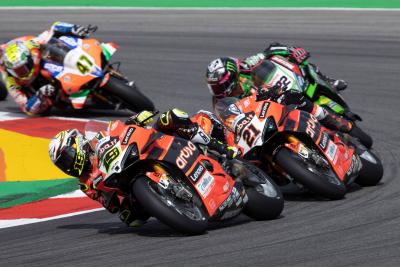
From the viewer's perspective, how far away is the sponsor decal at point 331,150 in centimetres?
986

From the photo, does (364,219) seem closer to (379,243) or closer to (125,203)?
(379,243)

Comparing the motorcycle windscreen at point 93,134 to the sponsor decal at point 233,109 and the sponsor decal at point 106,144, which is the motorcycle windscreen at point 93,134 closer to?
the sponsor decal at point 106,144

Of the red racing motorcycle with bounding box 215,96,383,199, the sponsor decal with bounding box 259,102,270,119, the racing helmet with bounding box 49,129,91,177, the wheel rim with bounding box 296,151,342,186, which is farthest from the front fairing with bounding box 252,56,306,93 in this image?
the racing helmet with bounding box 49,129,91,177

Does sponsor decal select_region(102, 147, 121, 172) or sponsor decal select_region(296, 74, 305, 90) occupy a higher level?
sponsor decal select_region(102, 147, 121, 172)

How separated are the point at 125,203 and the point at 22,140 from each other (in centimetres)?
490

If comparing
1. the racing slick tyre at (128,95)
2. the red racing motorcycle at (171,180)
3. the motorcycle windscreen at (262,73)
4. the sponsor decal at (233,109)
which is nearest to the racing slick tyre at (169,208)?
the red racing motorcycle at (171,180)

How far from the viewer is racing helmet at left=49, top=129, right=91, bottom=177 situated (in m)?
8.59

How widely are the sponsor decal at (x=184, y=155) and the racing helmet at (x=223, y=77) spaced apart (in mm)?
2348

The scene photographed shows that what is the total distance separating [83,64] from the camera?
15430 millimetres

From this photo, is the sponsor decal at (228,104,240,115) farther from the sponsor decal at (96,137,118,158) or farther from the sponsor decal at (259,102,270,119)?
the sponsor decal at (96,137,118,158)

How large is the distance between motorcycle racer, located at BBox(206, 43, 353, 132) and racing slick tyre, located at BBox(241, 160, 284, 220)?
1250 millimetres

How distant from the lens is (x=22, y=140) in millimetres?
13547

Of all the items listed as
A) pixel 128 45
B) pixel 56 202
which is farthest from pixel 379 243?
pixel 128 45

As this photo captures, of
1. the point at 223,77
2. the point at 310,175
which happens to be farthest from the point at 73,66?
the point at 310,175
